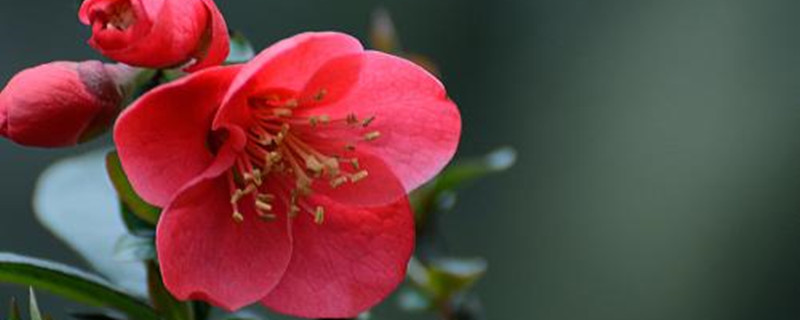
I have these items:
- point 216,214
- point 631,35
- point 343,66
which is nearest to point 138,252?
point 216,214

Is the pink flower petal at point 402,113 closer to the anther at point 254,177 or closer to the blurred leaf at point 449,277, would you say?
the anther at point 254,177

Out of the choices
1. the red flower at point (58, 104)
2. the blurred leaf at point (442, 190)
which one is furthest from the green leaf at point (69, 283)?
the blurred leaf at point (442, 190)

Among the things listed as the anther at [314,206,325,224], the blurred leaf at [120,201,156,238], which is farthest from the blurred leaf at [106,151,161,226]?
the anther at [314,206,325,224]

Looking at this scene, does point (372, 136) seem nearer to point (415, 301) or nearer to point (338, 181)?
point (338, 181)

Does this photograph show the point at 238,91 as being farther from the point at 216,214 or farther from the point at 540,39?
the point at 540,39

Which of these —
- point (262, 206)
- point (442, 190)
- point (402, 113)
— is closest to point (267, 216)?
point (262, 206)
